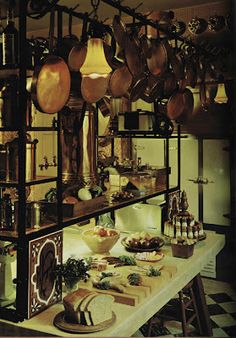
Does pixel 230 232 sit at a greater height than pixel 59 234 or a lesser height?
lesser

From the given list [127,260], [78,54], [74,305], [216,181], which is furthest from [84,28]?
[216,181]

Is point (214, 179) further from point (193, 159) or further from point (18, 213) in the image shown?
point (18, 213)

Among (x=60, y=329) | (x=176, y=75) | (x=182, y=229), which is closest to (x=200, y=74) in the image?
(x=176, y=75)

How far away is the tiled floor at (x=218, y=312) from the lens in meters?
3.36

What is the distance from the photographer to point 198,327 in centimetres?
334

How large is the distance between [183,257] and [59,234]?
102cm

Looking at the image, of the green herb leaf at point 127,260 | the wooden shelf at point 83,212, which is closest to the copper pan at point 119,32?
the wooden shelf at point 83,212

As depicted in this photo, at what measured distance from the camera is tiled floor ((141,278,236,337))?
11.0ft

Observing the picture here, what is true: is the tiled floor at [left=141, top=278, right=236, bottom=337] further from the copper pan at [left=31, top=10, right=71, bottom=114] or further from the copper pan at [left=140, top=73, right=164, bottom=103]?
the copper pan at [left=31, top=10, right=71, bottom=114]

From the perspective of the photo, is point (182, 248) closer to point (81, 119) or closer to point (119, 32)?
point (81, 119)

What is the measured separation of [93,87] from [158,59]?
67 centimetres

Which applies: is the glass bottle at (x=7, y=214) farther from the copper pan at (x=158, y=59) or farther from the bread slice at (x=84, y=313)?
the copper pan at (x=158, y=59)

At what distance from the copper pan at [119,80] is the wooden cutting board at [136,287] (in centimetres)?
101

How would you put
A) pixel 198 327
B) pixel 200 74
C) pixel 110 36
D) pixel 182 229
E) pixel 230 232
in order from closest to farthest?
1. pixel 110 36
2. pixel 182 229
3. pixel 198 327
4. pixel 200 74
5. pixel 230 232
